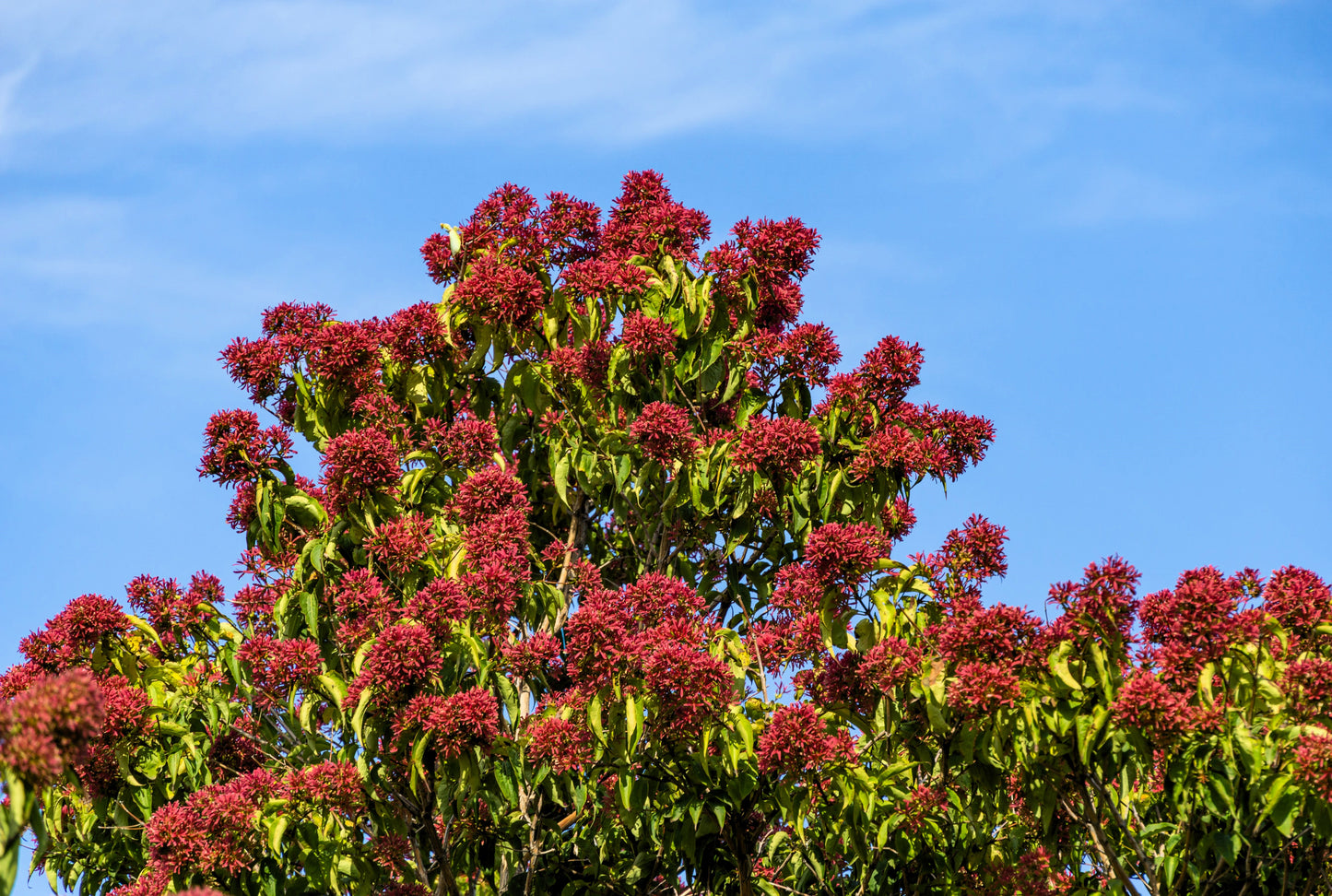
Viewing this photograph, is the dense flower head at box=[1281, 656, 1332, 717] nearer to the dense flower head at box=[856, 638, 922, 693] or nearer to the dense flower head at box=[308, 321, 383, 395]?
the dense flower head at box=[856, 638, 922, 693]

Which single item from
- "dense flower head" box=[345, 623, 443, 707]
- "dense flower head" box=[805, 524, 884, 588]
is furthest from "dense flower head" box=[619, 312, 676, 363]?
"dense flower head" box=[345, 623, 443, 707]

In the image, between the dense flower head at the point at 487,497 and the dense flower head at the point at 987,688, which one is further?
the dense flower head at the point at 487,497

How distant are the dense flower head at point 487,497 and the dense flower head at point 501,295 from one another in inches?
61.6

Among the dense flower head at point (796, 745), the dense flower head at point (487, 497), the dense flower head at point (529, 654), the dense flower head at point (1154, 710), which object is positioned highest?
the dense flower head at point (487, 497)

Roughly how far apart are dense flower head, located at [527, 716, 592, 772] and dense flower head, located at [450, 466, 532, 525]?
1456 millimetres

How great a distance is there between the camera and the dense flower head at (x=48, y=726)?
4.81 m

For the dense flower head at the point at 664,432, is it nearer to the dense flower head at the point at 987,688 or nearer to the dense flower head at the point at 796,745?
the dense flower head at the point at 796,745

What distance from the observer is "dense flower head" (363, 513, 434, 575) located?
30.1 ft

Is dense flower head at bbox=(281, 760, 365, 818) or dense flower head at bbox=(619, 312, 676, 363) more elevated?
dense flower head at bbox=(619, 312, 676, 363)

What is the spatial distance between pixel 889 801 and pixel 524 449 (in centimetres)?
415

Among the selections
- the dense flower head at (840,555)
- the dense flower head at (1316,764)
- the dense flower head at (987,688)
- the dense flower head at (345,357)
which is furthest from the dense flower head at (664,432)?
the dense flower head at (1316,764)

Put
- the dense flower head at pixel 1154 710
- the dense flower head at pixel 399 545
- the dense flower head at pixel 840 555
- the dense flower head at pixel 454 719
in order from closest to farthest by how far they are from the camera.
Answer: the dense flower head at pixel 1154 710
the dense flower head at pixel 454 719
the dense flower head at pixel 840 555
the dense flower head at pixel 399 545

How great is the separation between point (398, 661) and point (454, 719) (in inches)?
17.2

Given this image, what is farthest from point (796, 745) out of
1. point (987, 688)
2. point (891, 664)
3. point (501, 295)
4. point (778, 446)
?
point (501, 295)
